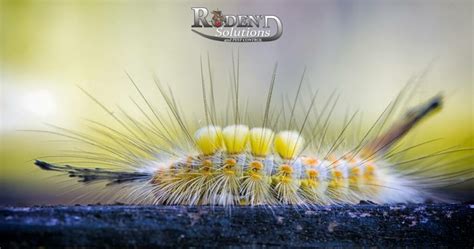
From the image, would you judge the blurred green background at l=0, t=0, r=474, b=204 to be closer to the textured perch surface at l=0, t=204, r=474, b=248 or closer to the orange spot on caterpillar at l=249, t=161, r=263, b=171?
the orange spot on caterpillar at l=249, t=161, r=263, b=171

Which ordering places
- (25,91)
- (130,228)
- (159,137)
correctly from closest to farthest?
(130,228), (159,137), (25,91)

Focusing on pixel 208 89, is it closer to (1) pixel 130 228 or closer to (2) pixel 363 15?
(2) pixel 363 15

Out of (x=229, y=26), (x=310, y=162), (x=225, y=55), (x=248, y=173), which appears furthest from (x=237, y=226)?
(x=225, y=55)

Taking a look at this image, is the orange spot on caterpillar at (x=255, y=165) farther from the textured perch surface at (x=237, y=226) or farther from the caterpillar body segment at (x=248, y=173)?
the textured perch surface at (x=237, y=226)

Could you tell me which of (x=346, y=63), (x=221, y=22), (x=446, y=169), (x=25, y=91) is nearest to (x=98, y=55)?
(x=25, y=91)

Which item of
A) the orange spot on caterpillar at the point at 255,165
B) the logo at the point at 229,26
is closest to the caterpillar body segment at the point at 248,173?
the orange spot on caterpillar at the point at 255,165

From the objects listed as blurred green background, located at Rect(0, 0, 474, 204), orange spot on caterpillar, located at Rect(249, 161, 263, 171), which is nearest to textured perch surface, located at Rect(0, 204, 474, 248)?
orange spot on caterpillar, located at Rect(249, 161, 263, 171)

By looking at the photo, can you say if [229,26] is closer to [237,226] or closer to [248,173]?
[248,173]
